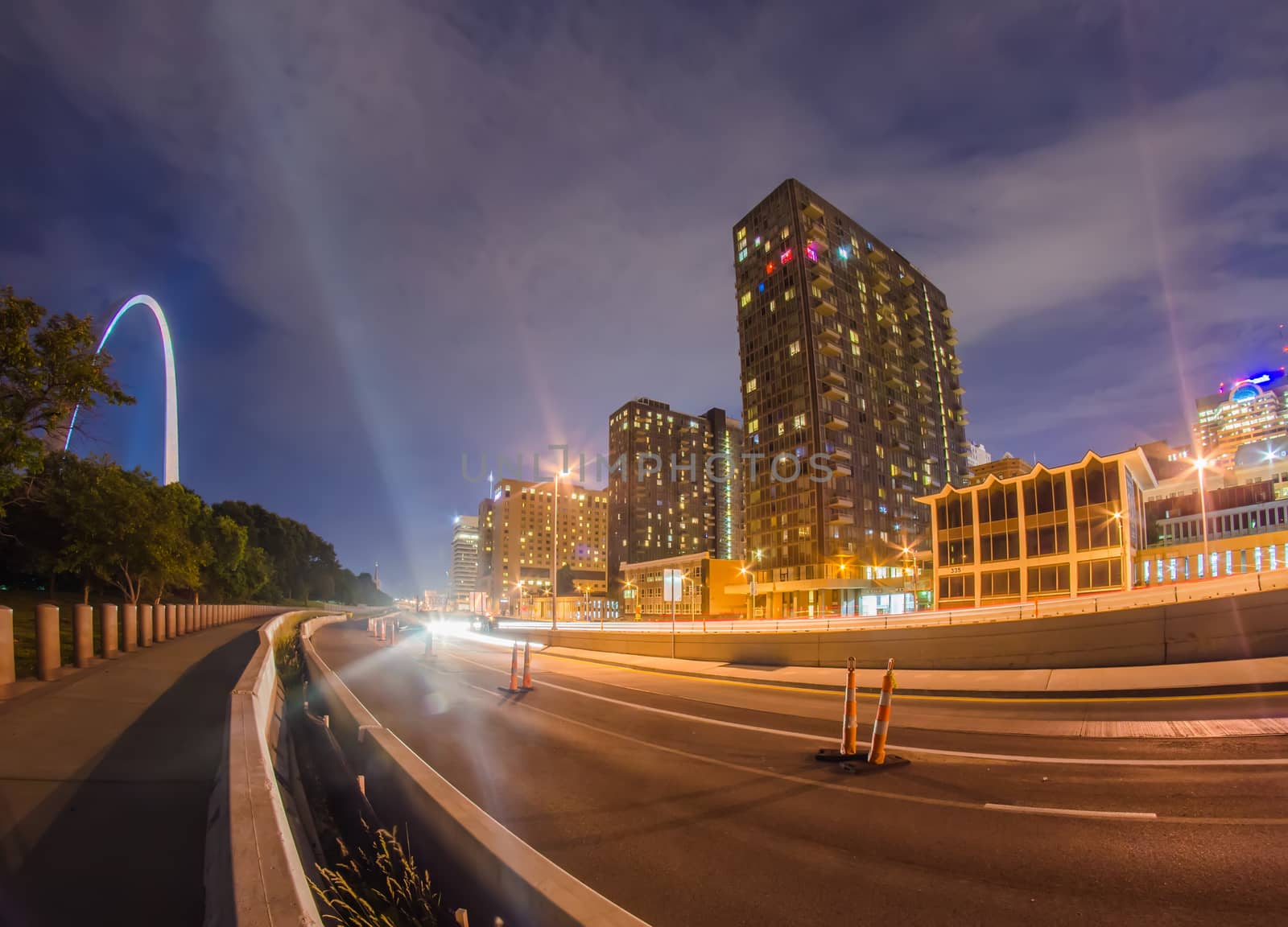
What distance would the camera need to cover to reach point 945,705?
12.6 m

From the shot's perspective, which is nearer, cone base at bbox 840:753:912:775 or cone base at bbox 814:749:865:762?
cone base at bbox 840:753:912:775

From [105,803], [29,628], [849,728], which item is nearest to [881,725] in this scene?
[849,728]

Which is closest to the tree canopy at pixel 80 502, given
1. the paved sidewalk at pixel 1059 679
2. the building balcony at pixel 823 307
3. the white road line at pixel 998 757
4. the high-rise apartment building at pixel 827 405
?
the white road line at pixel 998 757

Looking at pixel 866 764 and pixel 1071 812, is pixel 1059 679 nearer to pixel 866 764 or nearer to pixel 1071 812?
pixel 866 764

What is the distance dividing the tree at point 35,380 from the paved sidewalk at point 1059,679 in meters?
17.9

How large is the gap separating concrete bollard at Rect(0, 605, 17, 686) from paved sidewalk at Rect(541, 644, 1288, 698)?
51.7 feet

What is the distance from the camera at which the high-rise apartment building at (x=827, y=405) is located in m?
91.1

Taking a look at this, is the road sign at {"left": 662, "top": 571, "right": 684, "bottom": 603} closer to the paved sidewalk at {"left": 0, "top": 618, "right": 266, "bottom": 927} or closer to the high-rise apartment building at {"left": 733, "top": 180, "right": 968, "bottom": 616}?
the paved sidewalk at {"left": 0, "top": 618, "right": 266, "bottom": 927}

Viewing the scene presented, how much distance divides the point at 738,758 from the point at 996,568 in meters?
54.2

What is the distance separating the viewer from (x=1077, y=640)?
49.7 feet

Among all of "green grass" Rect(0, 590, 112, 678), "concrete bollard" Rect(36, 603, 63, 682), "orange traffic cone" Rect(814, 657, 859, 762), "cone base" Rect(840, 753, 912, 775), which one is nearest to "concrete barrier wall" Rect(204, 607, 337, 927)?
"cone base" Rect(840, 753, 912, 775)

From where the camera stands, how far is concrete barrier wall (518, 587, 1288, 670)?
13.3 meters

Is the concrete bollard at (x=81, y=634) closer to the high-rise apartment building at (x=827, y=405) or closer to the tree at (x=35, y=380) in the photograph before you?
the tree at (x=35, y=380)

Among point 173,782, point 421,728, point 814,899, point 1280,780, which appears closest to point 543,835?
point 814,899
